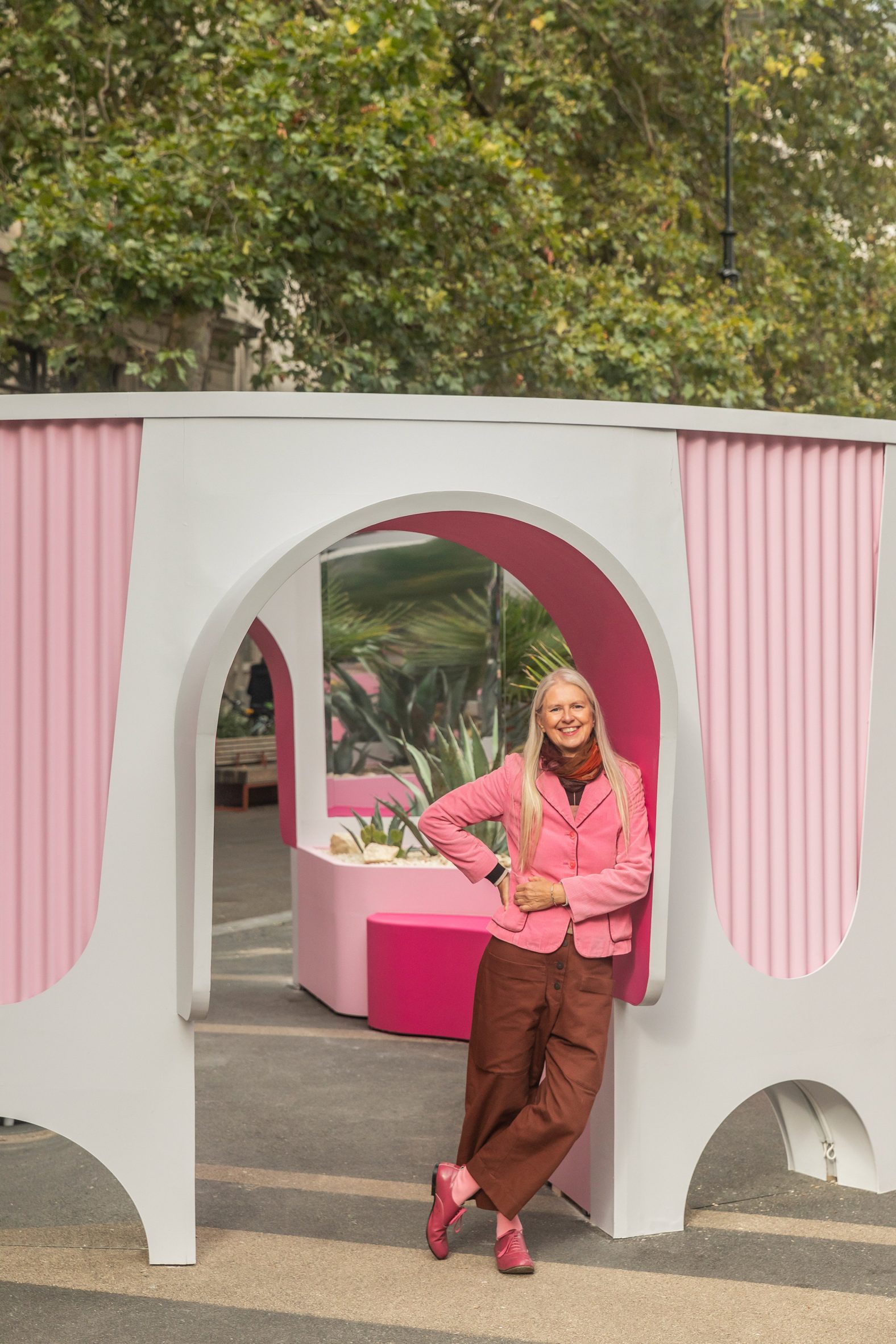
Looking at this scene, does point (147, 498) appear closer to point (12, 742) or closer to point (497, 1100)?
point (12, 742)

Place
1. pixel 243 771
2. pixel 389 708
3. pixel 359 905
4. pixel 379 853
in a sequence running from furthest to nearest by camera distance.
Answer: pixel 243 771, pixel 389 708, pixel 379 853, pixel 359 905

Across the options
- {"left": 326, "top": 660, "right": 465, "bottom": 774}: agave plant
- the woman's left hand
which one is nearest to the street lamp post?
{"left": 326, "top": 660, "right": 465, "bottom": 774}: agave plant

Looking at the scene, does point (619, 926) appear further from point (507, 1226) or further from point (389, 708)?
Answer: point (389, 708)

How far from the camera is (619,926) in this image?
4.08 metres

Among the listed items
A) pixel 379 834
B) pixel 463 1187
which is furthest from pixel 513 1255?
pixel 379 834

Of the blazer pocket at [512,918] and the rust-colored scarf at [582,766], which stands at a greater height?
the rust-colored scarf at [582,766]

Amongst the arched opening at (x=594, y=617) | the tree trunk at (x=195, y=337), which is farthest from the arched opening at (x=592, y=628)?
the tree trunk at (x=195, y=337)

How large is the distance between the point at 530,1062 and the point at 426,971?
252cm

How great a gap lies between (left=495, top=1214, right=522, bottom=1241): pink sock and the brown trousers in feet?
0.15

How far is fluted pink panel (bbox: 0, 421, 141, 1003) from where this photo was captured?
4.09 meters

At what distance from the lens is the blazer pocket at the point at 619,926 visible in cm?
407

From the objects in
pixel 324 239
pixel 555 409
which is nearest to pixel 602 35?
pixel 324 239

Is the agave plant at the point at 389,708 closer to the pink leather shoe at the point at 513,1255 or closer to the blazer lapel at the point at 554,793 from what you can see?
the blazer lapel at the point at 554,793

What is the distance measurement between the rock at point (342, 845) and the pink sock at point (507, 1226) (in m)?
3.54
